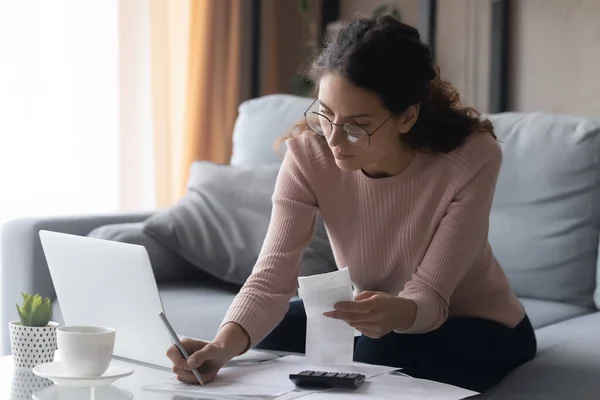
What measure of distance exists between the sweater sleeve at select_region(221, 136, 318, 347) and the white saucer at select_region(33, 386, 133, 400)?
0.79 feet

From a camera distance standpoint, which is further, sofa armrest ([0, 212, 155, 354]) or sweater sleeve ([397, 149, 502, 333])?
sofa armrest ([0, 212, 155, 354])

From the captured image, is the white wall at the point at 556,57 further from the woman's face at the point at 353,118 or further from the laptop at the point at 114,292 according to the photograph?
the laptop at the point at 114,292

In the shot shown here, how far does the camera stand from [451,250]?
1438 mm

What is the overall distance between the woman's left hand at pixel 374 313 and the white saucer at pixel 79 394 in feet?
0.99

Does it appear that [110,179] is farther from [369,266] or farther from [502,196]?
[369,266]

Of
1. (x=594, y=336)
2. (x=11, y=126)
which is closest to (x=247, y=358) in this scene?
(x=594, y=336)

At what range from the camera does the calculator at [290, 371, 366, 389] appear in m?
1.13

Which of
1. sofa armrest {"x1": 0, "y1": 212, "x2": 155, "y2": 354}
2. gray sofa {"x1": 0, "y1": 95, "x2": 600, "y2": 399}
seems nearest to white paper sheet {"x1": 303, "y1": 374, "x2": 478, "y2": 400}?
gray sofa {"x1": 0, "y1": 95, "x2": 600, "y2": 399}

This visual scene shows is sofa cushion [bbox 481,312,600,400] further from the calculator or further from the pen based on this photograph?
the pen

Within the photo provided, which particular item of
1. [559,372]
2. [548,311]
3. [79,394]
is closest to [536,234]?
[548,311]

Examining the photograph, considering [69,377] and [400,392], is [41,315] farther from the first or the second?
[400,392]

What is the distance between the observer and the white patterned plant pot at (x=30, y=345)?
1.27 m

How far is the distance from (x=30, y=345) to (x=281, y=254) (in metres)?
0.43

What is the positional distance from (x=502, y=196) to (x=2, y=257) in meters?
1.25
